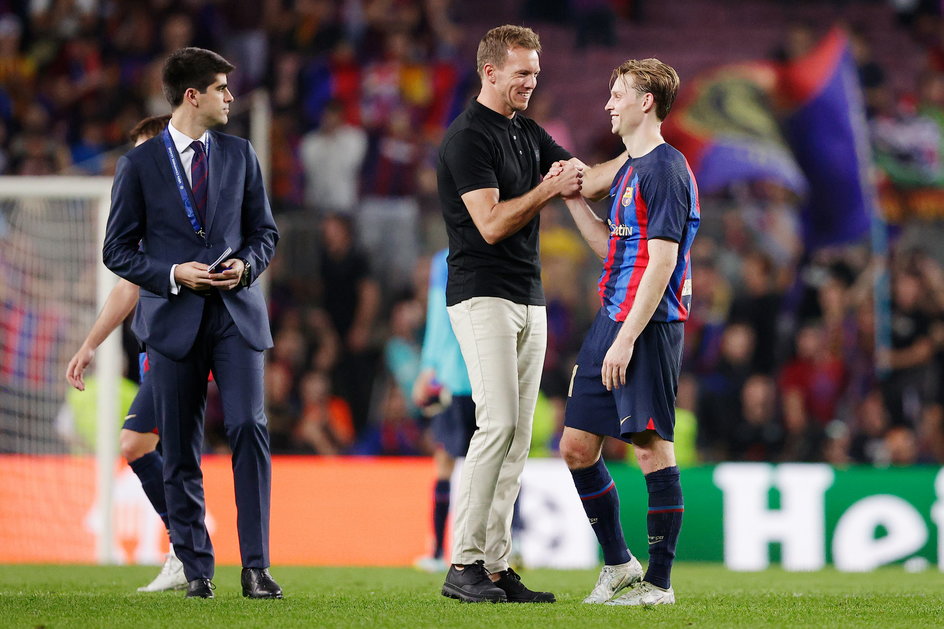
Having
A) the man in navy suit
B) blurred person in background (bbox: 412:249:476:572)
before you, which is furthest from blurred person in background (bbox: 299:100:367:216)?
the man in navy suit

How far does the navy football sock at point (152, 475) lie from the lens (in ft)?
19.1

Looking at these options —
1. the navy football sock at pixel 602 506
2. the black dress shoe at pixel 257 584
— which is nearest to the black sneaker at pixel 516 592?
the navy football sock at pixel 602 506

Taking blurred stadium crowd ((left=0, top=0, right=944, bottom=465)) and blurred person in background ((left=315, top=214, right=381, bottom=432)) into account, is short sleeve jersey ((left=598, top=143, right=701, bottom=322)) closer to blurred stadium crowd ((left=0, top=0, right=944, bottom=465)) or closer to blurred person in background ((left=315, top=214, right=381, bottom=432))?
blurred stadium crowd ((left=0, top=0, right=944, bottom=465))

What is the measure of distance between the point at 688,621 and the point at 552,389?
667 centimetres

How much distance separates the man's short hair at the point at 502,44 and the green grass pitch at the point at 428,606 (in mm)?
2044

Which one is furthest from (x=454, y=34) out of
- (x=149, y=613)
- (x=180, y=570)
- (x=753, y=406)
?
(x=149, y=613)

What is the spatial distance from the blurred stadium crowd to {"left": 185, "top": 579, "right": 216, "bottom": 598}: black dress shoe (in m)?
5.16

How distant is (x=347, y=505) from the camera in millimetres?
8859

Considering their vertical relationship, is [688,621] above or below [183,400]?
below

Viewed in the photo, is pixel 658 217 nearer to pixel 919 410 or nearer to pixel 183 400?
pixel 183 400

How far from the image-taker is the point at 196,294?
16.2 feet

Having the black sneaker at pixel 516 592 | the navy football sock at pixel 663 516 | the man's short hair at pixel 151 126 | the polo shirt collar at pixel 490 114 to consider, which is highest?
the man's short hair at pixel 151 126

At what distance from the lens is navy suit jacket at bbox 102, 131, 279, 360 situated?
4914 millimetres

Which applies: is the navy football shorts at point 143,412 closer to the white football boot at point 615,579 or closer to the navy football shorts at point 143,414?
the navy football shorts at point 143,414
